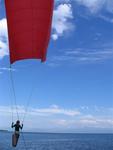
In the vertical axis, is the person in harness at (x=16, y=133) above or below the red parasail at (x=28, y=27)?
below

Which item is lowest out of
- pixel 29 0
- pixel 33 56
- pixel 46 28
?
pixel 33 56

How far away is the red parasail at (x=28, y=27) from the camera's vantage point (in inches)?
777

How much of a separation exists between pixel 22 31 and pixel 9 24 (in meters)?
0.78

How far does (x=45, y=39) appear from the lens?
2011cm

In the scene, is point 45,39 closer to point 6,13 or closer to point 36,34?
point 36,34

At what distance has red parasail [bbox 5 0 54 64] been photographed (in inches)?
777

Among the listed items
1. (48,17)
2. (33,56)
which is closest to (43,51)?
(33,56)

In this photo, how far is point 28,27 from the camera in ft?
65.5

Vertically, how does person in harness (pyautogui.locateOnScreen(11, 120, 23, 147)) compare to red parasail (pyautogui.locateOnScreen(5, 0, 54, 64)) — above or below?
below

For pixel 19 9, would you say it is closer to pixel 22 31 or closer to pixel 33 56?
pixel 22 31

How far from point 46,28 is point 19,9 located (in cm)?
173

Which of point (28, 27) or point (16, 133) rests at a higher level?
point (28, 27)

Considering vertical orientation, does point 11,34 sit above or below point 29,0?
below

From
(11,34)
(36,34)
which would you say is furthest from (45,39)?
(11,34)
